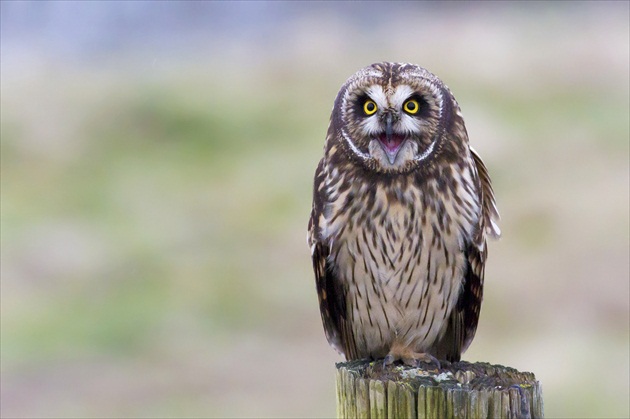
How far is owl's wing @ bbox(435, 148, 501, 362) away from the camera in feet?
15.3

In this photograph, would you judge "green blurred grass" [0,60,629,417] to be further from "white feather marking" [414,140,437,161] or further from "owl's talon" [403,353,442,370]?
"white feather marking" [414,140,437,161]

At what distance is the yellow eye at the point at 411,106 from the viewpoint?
13.8ft

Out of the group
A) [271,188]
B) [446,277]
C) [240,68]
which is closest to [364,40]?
[240,68]

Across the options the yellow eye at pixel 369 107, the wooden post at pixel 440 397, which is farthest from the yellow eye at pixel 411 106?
the wooden post at pixel 440 397

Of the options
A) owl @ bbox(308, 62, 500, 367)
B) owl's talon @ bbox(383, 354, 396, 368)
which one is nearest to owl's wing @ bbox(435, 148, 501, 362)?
owl @ bbox(308, 62, 500, 367)

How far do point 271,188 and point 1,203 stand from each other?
280cm

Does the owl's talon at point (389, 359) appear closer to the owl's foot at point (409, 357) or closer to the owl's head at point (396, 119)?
the owl's foot at point (409, 357)

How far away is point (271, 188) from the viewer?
1174cm

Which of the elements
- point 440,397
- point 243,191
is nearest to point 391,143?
point 440,397

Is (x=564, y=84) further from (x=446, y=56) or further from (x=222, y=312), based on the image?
(x=222, y=312)

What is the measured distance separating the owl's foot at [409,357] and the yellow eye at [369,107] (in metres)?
0.96

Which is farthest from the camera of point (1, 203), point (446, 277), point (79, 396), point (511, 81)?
point (511, 81)

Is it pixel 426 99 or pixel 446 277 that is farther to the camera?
pixel 446 277

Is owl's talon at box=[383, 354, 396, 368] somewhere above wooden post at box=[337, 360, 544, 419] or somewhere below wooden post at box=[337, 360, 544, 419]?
above
